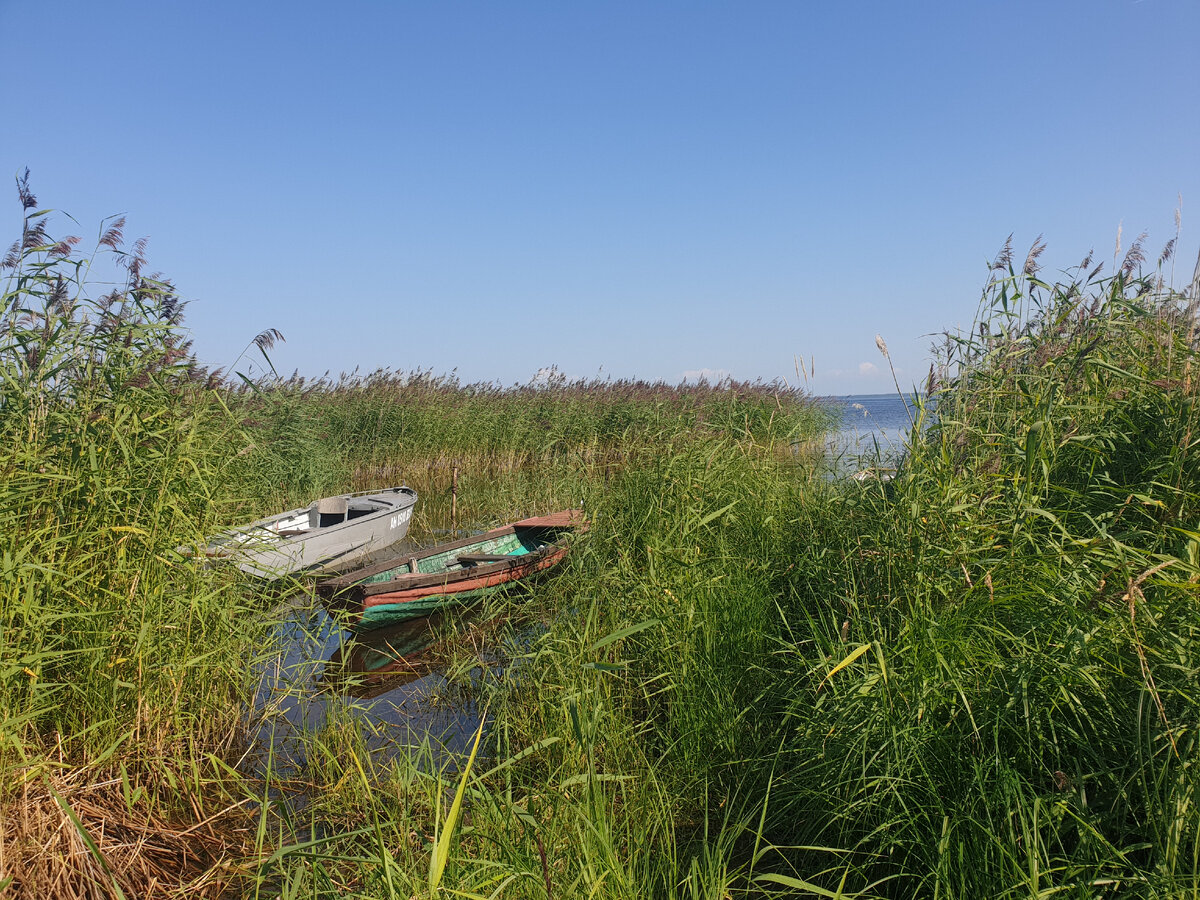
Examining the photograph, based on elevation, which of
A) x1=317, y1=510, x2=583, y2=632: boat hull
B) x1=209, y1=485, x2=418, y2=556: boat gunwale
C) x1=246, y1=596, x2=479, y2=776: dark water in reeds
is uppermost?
x1=209, y1=485, x2=418, y2=556: boat gunwale

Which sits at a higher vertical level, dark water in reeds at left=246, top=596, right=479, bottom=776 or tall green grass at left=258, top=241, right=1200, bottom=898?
tall green grass at left=258, top=241, right=1200, bottom=898

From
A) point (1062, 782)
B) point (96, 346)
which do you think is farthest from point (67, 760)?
point (1062, 782)

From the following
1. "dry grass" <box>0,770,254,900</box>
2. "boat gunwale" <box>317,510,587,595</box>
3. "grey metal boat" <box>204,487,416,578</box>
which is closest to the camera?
"dry grass" <box>0,770,254,900</box>

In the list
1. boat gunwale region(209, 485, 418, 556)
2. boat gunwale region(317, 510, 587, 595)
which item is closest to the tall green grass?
boat gunwale region(209, 485, 418, 556)

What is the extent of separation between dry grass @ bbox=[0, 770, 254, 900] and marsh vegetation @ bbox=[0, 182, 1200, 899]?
17 mm

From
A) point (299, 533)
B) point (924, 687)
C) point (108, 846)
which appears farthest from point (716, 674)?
point (299, 533)

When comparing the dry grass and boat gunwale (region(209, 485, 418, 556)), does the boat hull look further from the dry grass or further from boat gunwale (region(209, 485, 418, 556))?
the dry grass

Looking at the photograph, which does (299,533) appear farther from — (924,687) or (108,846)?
(924,687)

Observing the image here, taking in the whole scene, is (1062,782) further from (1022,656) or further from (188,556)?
(188,556)

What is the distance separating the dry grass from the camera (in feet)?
8.80

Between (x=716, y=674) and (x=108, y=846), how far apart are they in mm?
2930

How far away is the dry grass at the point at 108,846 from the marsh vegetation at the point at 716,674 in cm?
2

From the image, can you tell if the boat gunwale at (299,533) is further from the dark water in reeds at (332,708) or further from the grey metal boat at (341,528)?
the dark water in reeds at (332,708)

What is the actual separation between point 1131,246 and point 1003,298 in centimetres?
140
